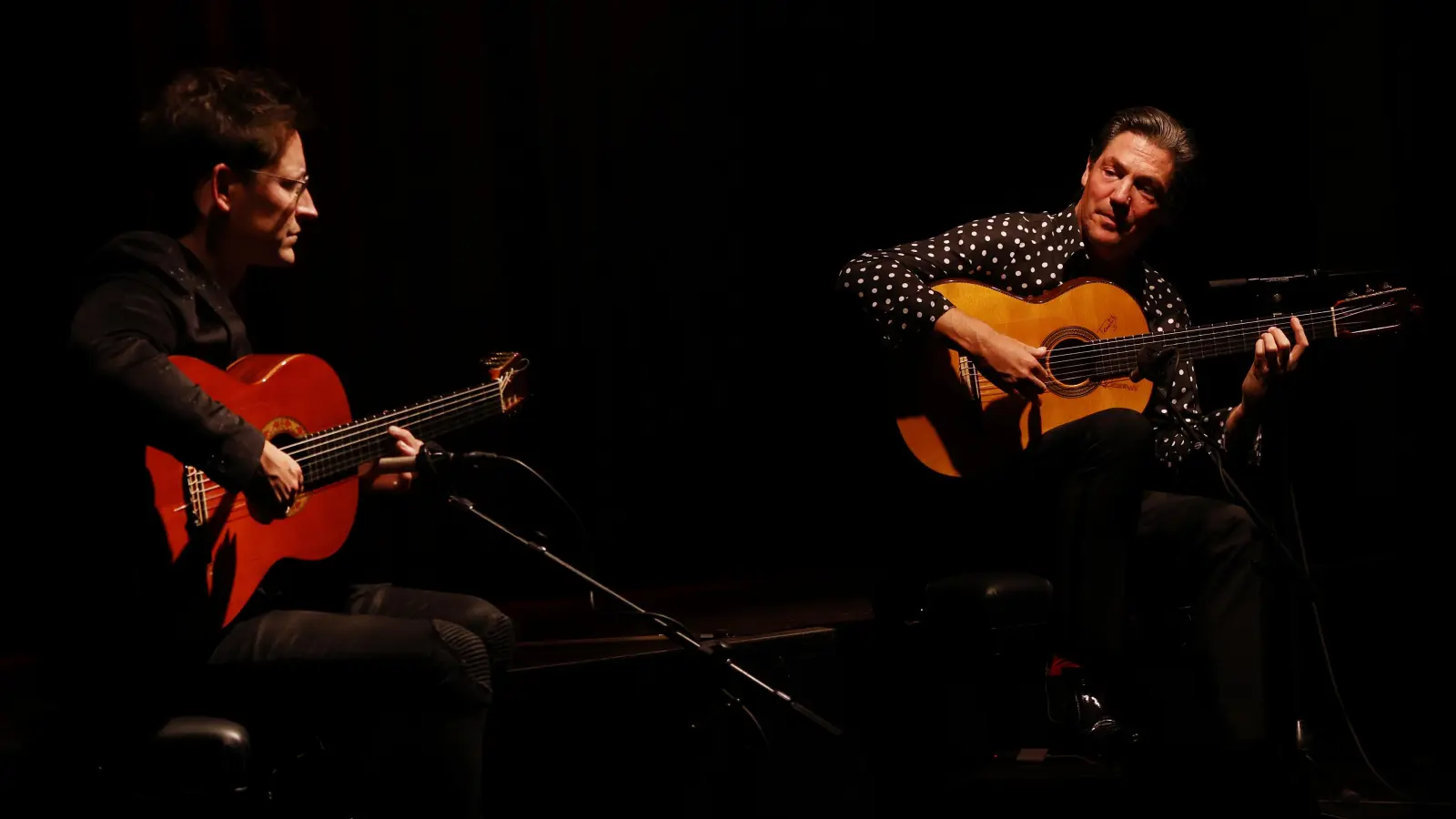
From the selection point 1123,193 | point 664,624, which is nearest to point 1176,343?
point 1123,193

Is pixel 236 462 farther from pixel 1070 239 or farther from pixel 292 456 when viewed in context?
pixel 1070 239

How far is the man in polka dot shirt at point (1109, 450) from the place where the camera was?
10.3 feet

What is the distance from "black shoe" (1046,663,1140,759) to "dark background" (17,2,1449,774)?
4.25 ft

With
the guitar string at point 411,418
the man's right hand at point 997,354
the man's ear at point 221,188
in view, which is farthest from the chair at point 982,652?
the man's ear at point 221,188

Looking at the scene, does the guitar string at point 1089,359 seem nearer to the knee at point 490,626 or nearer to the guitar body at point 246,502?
the knee at point 490,626

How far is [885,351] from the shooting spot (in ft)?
11.4

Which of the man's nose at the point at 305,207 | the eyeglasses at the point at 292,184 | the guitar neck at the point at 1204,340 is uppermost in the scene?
the eyeglasses at the point at 292,184

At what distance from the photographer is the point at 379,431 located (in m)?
2.72

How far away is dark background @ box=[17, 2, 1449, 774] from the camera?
14.1 feet

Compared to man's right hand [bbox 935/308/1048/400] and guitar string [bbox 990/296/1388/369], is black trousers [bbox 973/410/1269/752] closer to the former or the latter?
man's right hand [bbox 935/308/1048/400]

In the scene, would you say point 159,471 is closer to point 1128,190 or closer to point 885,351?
point 885,351

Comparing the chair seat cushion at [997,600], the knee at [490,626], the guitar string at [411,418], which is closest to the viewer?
the guitar string at [411,418]

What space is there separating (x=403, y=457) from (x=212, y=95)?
87 centimetres

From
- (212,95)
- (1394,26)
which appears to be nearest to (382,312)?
(212,95)
